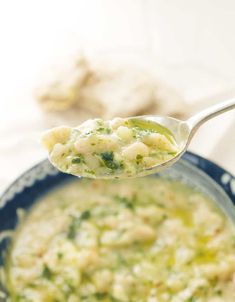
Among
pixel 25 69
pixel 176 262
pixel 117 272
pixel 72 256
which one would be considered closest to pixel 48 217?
pixel 72 256

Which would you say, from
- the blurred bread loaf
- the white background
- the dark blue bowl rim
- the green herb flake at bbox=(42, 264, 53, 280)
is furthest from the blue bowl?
the blurred bread loaf

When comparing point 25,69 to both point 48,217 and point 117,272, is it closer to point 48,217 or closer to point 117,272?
point 48,217

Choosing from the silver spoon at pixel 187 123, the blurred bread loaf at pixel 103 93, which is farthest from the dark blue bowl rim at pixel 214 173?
the blurred bread loaf at pixel 103 93

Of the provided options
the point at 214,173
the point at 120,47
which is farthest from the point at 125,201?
the point at 120,47

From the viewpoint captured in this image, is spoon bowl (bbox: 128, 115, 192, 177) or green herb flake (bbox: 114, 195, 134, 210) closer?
spoon bowl (bbox: 128, 115, 192, 177)

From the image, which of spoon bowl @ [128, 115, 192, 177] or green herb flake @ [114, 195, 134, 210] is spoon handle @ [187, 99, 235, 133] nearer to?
spoon bowl @ [128, 115, 192, 177]

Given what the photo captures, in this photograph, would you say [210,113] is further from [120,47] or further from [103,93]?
[120,47]
